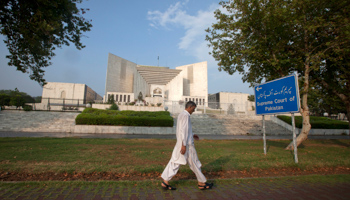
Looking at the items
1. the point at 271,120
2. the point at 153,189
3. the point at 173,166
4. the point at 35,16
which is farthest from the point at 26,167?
the point at 271,120

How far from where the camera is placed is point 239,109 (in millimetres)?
22141

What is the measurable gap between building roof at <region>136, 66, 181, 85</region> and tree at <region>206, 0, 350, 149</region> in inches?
1478

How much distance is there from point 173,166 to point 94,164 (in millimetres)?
2241

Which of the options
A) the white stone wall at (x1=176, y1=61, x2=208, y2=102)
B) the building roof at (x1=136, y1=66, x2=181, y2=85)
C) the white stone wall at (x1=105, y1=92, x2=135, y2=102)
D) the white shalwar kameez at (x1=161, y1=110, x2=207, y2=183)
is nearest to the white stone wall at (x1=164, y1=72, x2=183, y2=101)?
the building roof at (x1=136, y1=66, x2=181, y2=85)

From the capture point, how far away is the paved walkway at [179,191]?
2.78 metres

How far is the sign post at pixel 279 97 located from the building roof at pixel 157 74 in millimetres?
39691

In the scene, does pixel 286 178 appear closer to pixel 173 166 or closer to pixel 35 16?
pixel 173 166

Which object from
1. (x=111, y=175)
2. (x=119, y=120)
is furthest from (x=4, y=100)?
(x=111, y=175)

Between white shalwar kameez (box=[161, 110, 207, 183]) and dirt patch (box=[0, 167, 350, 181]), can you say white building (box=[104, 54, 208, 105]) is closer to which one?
dirt patch (box=[0, 167, 350, 181])

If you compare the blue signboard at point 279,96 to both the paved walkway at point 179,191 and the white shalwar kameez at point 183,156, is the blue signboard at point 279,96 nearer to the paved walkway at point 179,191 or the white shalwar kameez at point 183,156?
the paved walkway at point 179,191

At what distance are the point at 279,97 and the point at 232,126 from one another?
10796mm

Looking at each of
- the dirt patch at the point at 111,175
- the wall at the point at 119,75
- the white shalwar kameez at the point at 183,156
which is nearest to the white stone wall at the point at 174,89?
the wall at the point at 119,75

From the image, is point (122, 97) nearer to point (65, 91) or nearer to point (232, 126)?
point (65, 91)

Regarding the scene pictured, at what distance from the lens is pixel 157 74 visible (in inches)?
1807
